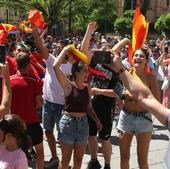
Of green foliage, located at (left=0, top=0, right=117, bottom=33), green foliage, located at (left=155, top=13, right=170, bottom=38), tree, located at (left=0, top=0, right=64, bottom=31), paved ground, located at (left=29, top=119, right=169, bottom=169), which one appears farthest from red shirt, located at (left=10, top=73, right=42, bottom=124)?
green foliage, located at (left=155, top=13, right=170, bottom=38)

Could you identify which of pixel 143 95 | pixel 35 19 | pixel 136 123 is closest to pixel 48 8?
pixel 35 19

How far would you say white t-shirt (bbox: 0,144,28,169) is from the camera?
358 centimetres

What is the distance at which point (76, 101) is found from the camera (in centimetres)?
490

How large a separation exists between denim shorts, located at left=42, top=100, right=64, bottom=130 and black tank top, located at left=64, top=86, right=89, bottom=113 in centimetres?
109

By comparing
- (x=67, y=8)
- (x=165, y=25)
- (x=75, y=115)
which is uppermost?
(x=75, y=115)

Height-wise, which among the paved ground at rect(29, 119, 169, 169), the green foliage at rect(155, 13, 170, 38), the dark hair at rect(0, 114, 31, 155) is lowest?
the green foliage at rect(155, 13, 170, 38)

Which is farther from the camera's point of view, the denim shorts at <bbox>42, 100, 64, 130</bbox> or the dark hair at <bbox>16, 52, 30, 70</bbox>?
the denim shorts at <bbox>42, 100, 64, 130</bbox>

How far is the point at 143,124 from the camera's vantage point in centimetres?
493

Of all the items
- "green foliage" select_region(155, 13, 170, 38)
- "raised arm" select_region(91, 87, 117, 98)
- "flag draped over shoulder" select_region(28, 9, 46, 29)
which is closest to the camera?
"raised arm" select_region(91, 87, 117, 98)

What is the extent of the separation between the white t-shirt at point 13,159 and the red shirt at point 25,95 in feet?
4.62

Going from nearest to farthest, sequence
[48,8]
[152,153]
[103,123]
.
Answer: [103,123], [152,153], [48,8]

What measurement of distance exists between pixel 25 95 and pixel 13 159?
58.9 inches

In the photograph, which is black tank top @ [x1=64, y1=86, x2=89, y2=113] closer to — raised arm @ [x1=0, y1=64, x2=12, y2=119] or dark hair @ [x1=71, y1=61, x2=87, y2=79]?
dark hair @ [x1=71, y1=61, x2=87, y2=79]

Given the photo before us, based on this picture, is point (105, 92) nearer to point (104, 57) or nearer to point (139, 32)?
point (139, 32)
